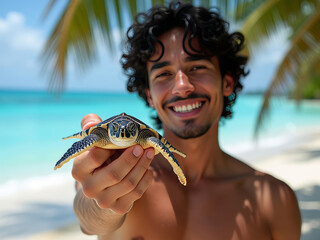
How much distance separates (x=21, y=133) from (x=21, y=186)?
11576 mm

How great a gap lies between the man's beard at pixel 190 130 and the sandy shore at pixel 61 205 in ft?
9.77

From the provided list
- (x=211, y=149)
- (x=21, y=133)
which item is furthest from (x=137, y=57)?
(x=21, y=133)

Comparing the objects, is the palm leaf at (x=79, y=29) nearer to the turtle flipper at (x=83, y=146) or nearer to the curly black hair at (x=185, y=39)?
the curly black hair at (x=185, y=39)

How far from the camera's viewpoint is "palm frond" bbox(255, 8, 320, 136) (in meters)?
5.73

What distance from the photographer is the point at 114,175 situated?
1.48m

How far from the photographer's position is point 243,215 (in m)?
2.31

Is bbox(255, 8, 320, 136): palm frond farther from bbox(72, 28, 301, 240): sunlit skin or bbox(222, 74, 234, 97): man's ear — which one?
bbox(72, 28, 301, 240): sunlit skin

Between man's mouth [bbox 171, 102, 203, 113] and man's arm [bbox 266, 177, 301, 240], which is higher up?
man's mouth [bbox 171, 102, 203, 113]

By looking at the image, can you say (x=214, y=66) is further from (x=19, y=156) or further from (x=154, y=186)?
(x=19, y=156)

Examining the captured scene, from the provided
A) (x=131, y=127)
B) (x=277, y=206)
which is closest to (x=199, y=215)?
(x=277, y=206)

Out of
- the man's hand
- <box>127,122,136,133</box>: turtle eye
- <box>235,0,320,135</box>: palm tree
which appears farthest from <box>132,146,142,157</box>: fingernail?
<box>235,0,320,135</box>: palm tree

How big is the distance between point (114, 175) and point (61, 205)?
5.59 m

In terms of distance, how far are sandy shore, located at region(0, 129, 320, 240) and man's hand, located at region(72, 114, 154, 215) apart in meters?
3.63

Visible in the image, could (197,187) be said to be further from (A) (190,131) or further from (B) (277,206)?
(B) (277,206)
